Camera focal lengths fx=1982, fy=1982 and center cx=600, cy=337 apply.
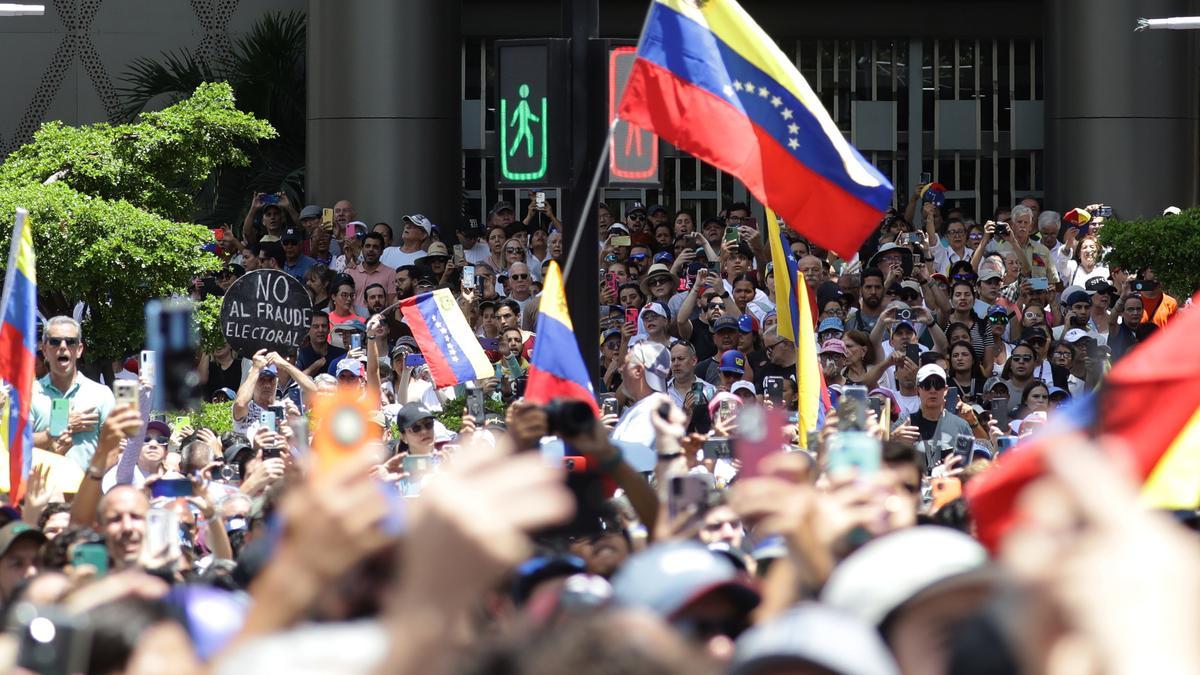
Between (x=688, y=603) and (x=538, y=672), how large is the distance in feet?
4.58

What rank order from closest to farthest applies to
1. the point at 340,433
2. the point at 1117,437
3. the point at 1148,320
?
the point at 340,433 < the point at 1117,437 < the point at 1148,320

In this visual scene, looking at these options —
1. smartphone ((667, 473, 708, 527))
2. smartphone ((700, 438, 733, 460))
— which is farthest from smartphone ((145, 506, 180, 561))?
smartphone ((700, 438, 733, 460))

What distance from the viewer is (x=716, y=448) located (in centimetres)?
784

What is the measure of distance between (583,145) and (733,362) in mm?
3129

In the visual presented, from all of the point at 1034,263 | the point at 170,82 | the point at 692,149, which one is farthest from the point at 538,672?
the point at 170,82

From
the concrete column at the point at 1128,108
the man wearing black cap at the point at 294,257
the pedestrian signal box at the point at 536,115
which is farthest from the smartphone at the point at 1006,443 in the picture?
the concrete column at the point at 1128,108

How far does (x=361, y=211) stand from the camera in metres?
19.5

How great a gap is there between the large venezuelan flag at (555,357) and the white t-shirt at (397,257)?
7636 mm

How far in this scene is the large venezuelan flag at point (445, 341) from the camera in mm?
10945

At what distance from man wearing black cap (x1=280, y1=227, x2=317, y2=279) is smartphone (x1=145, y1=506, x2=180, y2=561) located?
10325mm

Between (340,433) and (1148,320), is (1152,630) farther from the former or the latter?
(1148,320)

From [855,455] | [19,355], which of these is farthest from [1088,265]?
[855,455]

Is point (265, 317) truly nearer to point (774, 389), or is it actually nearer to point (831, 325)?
point (774, 389)

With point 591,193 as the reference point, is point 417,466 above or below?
below
